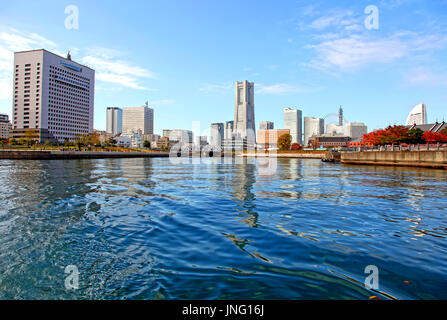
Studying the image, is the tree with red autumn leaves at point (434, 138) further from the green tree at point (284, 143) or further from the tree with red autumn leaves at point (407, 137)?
the green tree at point (284, 143)

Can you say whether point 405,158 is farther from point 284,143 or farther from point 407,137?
point 284,143

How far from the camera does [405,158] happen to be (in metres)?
48.1

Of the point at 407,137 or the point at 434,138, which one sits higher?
the point at 434,138

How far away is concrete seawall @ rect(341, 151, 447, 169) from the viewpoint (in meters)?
41.6

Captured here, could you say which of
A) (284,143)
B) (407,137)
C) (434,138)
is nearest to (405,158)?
(407,137)

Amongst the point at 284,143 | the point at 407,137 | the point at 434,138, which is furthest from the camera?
the point at 284,143

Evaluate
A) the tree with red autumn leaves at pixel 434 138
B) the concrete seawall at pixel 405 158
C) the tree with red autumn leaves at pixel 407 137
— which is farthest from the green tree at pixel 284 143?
the concrete seawall at pixel 405 158

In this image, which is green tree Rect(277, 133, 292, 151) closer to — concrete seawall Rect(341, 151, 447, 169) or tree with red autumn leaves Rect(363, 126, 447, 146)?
tree with red autumn leaves Rect(363, 126, 447, 146)

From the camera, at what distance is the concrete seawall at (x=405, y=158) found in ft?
136

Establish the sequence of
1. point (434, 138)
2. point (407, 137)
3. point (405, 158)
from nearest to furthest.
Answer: point (405, 158) → point (407, 137) → point (434, 138)

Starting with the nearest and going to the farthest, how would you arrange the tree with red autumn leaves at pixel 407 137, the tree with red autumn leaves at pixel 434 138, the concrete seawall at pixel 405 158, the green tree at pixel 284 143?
the concrete seawall at pixel 405 158 → the tree with red autumn leaves at pixel 407 137 → the tree with red autumn leaves at pixel 434 138 → the green tree at pixel 284 143

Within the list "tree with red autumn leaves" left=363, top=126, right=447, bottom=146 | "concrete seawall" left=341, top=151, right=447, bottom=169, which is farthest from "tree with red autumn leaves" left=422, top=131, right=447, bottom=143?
"concrete seawall" left=341, top=151, right=447, bottom=169

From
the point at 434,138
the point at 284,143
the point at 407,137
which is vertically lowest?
the point at 407,137
